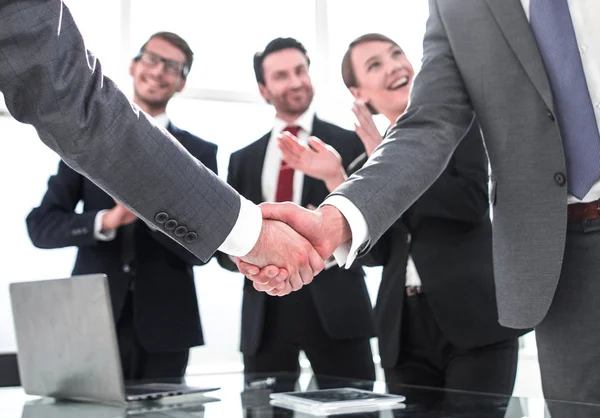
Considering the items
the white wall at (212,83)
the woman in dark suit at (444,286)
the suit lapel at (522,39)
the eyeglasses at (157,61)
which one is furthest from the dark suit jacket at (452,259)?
the white wall at (212,83)

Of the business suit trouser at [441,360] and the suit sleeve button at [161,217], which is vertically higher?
the suit sleeve button at [161,217]

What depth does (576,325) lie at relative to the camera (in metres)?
1.34

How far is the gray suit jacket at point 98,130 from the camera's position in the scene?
0.96m

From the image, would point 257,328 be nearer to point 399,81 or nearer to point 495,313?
point 495,313

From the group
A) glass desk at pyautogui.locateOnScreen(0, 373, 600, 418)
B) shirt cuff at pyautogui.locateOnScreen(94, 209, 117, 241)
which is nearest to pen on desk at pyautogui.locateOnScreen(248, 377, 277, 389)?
glass desk at pyautogui.locateOnScreen(0, 373, 600, 418)

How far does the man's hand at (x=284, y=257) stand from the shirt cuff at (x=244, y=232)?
5cm

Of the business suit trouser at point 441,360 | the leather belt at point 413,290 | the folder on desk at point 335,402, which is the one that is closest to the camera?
the folder on desk at point 335,402

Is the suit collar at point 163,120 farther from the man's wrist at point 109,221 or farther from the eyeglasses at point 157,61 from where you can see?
the man's wrist at point 109,221

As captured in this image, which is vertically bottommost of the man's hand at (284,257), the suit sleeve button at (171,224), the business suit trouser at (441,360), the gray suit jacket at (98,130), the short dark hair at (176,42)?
the business suit trouser at (441,360)

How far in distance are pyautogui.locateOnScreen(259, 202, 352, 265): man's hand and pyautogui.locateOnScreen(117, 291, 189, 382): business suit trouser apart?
1.16 meters

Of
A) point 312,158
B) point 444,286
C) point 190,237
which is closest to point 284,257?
point 190,237

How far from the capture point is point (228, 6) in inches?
161

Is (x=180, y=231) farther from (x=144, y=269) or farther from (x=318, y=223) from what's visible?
(x=144, y=269)

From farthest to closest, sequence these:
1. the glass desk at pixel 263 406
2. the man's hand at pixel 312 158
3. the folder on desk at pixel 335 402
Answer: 1. the man's hand at pixel 312 158
2. the folder on desk at pixel 335 402
3. the glass desk at pixel 263 406
